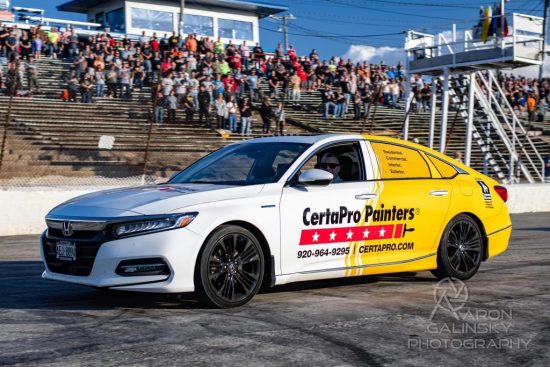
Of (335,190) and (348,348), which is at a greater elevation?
(335,190)

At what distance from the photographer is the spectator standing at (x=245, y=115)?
19628 mm

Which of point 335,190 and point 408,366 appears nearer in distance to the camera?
point 408,366

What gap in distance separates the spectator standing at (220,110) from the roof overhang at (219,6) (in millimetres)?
26114

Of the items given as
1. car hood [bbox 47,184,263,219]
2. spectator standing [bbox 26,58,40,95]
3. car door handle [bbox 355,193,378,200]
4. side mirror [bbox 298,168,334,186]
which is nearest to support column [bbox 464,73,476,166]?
spectator standing [bbox 26,58,40,95]

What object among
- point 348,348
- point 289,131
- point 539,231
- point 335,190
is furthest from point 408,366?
point 289,131

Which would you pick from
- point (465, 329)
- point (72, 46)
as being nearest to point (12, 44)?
point (72, 46)

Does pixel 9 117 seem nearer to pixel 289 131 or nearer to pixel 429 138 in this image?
pixel 289 131

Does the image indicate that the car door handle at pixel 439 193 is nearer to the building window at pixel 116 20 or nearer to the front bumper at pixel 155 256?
the front bumper at pixel 155 256

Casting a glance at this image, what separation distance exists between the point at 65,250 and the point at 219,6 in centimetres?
4107

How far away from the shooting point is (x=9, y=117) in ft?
51.5

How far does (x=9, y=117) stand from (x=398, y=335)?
1155 centimetres

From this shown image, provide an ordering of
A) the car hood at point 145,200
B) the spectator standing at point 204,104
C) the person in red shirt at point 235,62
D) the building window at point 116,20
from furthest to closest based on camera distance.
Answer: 1. the building window at point 116,20
2. the person in red shirt at point 235,62
3. the spectator standing at point 204,104
4. the car hood at point 145,200

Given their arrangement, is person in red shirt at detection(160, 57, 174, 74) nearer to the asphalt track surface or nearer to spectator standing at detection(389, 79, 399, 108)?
spectator standing at detection(389, 79, 399, 108)

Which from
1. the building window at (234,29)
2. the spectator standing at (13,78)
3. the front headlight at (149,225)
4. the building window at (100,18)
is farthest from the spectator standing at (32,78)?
the building window at (234,29)
